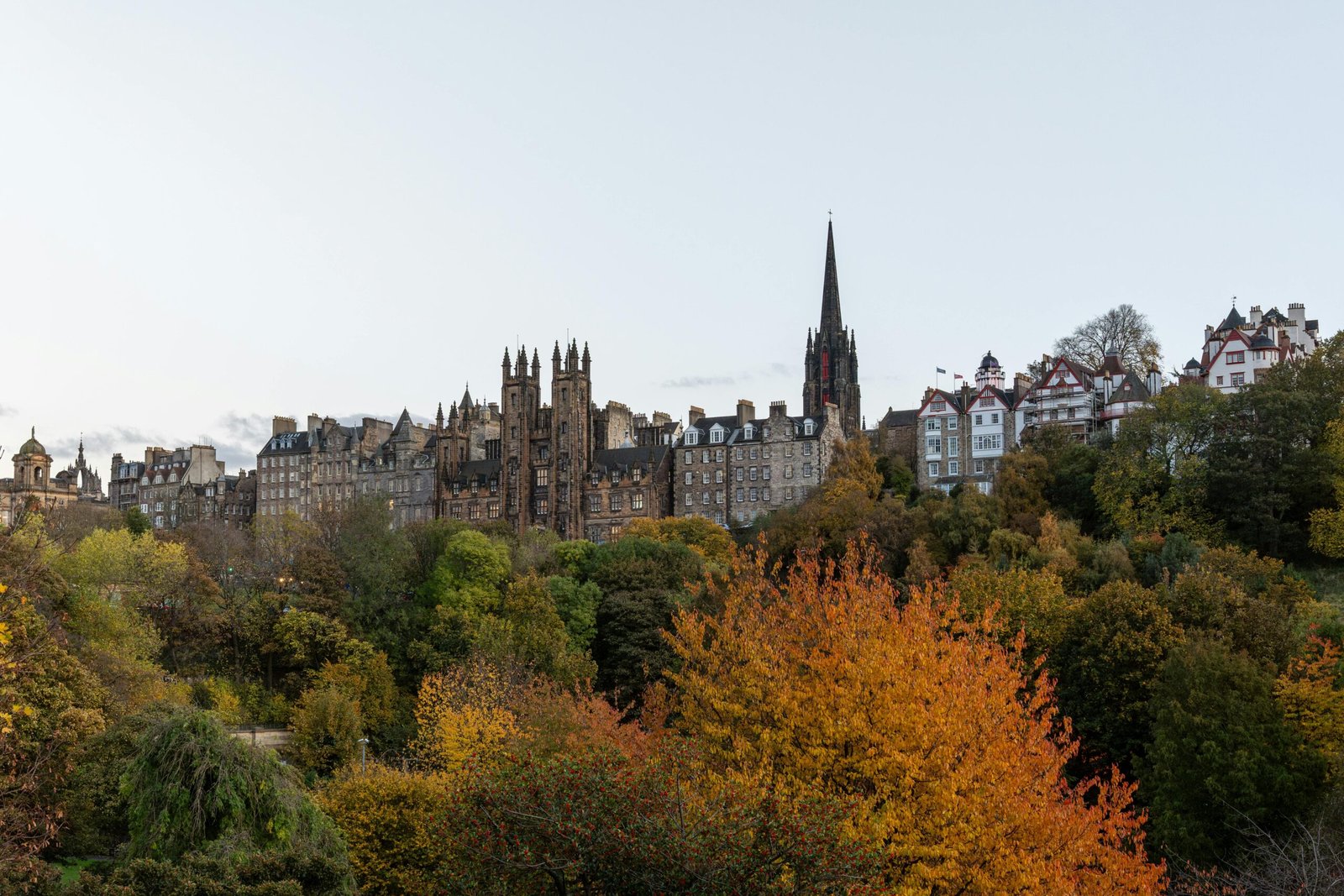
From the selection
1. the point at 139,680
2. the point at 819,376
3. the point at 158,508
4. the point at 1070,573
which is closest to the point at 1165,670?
the point at 1070,573

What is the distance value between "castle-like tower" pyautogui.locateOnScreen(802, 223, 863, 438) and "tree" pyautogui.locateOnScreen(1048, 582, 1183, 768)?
64.5m

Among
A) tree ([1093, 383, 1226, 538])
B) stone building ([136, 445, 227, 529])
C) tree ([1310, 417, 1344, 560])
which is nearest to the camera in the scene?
tree ([1310, 417, 1344, 560])

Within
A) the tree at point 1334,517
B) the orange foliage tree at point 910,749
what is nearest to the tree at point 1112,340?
the tree at point 1334,517

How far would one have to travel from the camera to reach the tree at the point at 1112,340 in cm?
9844

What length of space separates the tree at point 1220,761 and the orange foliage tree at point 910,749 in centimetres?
759

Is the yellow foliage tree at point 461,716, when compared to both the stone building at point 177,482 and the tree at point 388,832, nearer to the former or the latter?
the tree at point 388,832

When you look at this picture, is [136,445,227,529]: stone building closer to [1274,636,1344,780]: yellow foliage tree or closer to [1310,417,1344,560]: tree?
[1310,417,1344,560]: tree

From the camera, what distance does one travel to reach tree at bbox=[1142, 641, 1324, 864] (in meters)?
36.0

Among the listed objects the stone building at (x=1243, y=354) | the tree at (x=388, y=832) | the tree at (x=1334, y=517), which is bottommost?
the tree at (x=388, y=832)

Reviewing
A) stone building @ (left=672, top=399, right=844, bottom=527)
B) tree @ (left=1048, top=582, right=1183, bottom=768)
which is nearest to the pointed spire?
stone building @ (left=672, top=399, right=844, bottom=527)

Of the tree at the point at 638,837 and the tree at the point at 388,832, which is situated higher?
the tree at the point at 638,837

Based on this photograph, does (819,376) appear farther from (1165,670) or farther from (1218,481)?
(1165,670)

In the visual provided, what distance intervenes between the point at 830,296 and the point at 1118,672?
8266cm

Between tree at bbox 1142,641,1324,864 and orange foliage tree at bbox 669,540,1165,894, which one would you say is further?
tree at bbox 1142,641,1324,864
